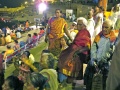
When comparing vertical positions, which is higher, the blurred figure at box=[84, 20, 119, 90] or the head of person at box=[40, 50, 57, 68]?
the blurred figure at box=[84, 20, 119, 90]

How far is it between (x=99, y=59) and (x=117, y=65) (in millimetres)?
4119

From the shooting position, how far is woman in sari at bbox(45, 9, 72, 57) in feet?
25.1

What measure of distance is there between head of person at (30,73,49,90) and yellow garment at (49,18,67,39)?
244 cm

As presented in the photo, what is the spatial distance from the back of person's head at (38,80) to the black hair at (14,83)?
498 millimetres

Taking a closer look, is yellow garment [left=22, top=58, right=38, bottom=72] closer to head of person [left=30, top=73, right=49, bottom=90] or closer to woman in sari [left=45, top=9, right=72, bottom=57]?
head of person [left=30, top=73, right=49, bottom=90]

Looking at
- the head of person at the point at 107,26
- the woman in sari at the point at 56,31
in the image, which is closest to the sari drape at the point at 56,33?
the woman in sari at the point at 56,31

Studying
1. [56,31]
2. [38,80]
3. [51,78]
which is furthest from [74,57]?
[56,31]

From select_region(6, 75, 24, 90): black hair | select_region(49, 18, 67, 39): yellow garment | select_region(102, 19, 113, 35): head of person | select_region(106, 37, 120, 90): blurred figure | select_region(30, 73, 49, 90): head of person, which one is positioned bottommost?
select_region(6, 75, 24, 90): black hair

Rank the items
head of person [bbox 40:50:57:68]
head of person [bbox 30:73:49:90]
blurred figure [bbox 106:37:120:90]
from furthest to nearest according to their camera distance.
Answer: head of person [bbox 40:50:57:68] → head of person [bbox 30:73:49:90] → blurred figure [bbox 106:37:120:90]

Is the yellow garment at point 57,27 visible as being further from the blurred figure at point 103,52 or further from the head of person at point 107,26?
the head of person at point 107,26

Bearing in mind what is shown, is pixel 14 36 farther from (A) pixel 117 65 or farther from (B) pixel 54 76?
(A) pixel 117 65

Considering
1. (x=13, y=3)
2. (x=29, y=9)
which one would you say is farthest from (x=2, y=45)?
(x=13, y=3)

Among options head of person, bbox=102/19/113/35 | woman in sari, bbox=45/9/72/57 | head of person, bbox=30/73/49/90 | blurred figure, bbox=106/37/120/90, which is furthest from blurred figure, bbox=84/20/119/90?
blurred figure, bbox=106/37/120/90

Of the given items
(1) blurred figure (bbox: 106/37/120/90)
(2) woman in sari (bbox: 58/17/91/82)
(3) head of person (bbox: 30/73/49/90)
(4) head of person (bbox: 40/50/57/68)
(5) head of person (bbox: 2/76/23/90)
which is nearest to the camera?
(1) blurred figure (bbox: 106/37/120/90)
